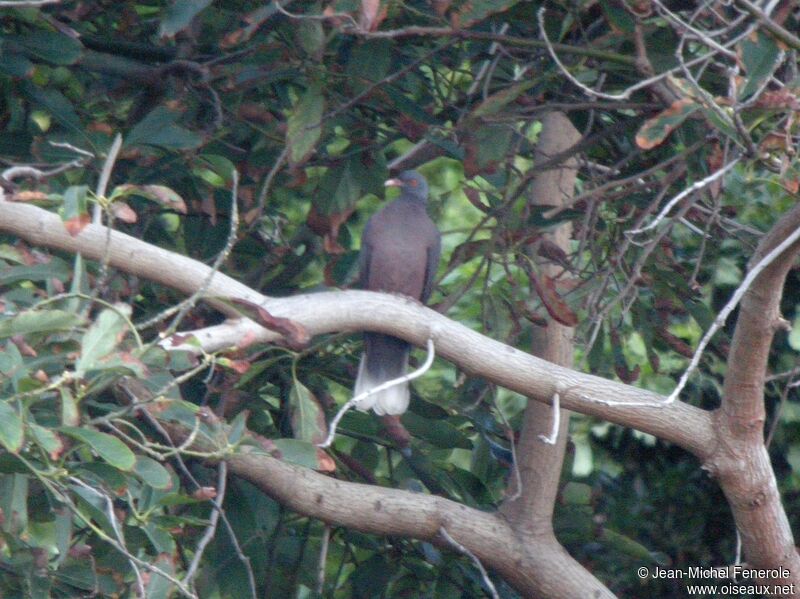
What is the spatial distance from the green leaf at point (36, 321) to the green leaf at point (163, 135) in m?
1.27

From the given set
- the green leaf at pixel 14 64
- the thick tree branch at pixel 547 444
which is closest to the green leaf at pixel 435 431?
the thick tree branch at pixel 547 444

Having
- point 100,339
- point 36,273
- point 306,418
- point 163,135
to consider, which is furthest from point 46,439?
point 163,135

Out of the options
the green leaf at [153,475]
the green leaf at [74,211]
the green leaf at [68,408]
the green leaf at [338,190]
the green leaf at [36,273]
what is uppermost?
the green leaf at [74,211]

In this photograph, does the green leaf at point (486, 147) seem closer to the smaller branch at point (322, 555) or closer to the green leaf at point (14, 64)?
the smaller branch at point (322, 555)

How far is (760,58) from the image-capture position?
2475 millimetres

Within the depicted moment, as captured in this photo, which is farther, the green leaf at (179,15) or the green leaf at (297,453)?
the green leaf at (179,15)

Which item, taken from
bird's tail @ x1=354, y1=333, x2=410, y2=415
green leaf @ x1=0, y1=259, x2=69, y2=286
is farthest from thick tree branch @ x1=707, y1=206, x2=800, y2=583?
green leaf @ x1=0, y1=259, x2=69, y2=286

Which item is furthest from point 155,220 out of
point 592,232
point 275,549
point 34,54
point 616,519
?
point 616,519

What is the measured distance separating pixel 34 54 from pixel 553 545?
7.13 ft

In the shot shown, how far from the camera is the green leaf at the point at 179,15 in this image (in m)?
3.12

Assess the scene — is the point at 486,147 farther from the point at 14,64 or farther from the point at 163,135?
the point at 14,64

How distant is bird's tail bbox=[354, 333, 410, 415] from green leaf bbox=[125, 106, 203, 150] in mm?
942

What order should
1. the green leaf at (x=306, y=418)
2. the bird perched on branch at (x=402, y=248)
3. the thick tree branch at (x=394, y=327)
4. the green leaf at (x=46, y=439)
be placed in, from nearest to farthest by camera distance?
the green leaf at (x=46, y=439) → the thick tree branch at (x=394, y=327) → the green leaf at (x=306, y=418) → the bird perched on branch at (x=402, y=248)

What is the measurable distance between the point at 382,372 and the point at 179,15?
1590 millimetres
